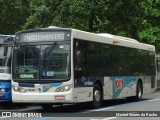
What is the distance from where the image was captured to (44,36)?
16109 millimetres

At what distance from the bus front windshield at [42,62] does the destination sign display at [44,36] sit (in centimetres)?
24

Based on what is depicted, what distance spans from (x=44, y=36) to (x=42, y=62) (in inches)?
39.1

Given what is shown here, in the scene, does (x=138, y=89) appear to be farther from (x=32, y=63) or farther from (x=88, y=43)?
(x=32, y=63)

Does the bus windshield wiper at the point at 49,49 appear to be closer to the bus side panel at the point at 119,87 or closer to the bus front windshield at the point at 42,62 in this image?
the bus front windshield at the point at 42,62

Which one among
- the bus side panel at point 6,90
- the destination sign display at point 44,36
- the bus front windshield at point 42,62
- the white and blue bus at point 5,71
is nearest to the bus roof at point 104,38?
the destination sign display at point 44,36

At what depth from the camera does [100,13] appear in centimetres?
2841

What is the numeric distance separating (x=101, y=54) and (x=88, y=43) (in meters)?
1.31

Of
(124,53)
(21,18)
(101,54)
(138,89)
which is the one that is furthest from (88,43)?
(21,18)

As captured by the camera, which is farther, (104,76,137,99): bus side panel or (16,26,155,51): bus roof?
(104,76,137,99): bus side panel

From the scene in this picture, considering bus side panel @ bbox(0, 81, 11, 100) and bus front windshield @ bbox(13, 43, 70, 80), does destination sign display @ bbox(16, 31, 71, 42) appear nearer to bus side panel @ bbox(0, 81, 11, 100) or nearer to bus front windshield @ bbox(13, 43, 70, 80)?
bus front windshield @ bbox(13, 43, 70, 80)

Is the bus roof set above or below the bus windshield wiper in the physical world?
above

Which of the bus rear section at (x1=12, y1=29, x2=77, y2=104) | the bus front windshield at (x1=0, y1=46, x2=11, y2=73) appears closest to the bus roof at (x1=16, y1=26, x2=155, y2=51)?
the bus rear section at (x1=12, y1=29, x2=77, y2=104)

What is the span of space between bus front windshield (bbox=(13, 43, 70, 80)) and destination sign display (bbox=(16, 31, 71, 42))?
0.24 m

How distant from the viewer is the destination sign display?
15820mm
